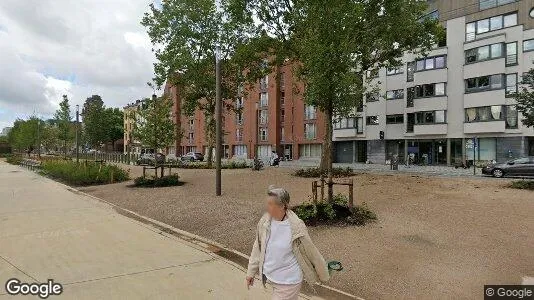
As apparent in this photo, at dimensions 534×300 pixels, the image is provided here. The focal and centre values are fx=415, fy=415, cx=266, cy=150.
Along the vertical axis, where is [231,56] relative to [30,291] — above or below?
above

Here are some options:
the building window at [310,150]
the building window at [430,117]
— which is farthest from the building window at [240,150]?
the building window at [430,117]

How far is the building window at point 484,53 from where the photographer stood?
122 ft

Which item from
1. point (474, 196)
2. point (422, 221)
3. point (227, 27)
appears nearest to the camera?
point (422, 221)

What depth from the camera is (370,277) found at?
20.7ft

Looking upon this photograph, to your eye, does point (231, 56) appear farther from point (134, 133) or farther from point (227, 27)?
point (134, 133)

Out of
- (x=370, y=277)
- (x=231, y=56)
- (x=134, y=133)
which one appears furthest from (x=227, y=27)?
(x=370, y=277)

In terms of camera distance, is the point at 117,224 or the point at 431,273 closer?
the point at 431,273

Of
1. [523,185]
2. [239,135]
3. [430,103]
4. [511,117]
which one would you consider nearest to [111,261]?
[523,185]

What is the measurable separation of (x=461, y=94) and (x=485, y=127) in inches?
166

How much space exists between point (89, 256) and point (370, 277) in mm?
4947

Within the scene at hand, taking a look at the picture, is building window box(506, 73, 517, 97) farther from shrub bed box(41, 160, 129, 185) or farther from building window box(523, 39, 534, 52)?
shrub bed box(41, 160, 129, 185)

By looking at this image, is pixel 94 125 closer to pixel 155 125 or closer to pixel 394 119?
pixel 394 119

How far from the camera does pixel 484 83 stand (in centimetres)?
3831

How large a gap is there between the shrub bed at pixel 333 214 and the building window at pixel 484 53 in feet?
112
